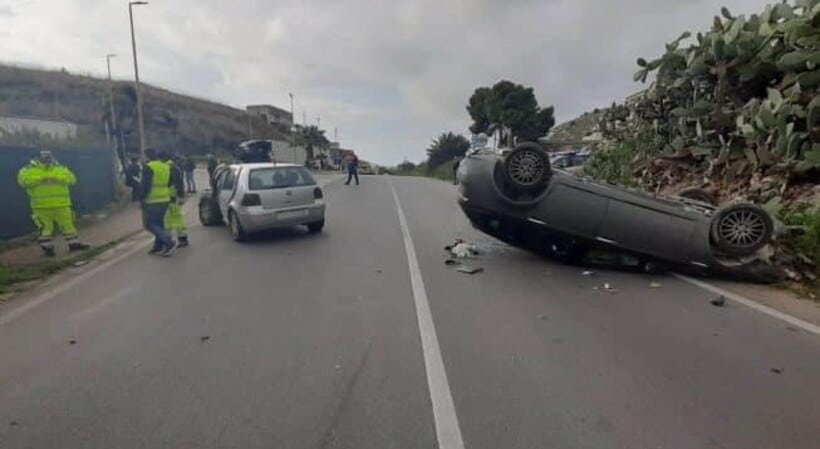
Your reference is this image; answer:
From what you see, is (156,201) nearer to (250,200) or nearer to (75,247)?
(250,200)

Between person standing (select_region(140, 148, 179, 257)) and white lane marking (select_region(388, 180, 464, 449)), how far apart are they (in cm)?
499

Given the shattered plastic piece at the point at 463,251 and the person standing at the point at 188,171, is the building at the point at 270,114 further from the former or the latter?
the shattered plastic piece at the point at 463,251

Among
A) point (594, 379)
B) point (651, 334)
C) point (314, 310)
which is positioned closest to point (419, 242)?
point (314, 310)

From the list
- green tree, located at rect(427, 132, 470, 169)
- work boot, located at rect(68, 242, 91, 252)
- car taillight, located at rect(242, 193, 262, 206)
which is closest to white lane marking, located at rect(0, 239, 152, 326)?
work boot, located at rect(68, 242, 91, 252)

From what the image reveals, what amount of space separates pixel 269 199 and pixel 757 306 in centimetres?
776

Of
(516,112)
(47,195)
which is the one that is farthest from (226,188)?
(516,112)

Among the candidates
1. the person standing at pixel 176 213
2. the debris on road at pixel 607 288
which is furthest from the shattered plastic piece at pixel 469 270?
the person standing at pixel 176 213

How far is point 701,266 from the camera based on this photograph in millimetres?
6883

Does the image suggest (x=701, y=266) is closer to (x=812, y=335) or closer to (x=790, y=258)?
(x=790, y=258)

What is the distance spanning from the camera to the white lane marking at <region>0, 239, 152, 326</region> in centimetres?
578

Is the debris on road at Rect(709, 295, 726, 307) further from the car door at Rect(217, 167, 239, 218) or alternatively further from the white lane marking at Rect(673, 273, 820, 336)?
the car door at Rect(217, 167, 239, 218)

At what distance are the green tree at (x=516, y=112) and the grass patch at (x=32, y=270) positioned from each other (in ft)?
133

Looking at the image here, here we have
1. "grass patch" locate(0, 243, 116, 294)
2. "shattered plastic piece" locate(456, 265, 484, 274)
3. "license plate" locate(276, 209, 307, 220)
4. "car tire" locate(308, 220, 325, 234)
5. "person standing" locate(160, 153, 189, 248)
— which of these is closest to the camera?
"grass patch" locate(0, 243, 116, 294)

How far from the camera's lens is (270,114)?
342 feet
